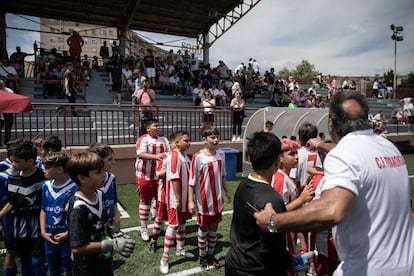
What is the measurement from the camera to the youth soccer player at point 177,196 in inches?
161

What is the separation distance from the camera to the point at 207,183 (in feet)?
13.7

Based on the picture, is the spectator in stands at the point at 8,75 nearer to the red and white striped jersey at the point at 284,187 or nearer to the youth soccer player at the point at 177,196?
the youth soccer player at the point at 177,196

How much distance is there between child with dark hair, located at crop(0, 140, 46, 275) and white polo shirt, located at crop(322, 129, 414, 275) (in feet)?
9.62

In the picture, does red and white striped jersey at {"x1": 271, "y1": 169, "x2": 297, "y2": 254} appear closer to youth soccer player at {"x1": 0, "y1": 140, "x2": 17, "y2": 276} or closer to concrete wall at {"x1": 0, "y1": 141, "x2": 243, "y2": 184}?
youth soccer player at {"x1": 0, "y1": 140, "x2": 17, "y2": 276}

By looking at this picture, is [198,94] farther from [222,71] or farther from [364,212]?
[364,212]

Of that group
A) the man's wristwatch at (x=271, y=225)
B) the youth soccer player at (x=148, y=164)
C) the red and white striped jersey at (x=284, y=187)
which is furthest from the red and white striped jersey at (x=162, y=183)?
the man's wristwatch at (x=271, y=225)

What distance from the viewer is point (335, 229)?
1.76 meters

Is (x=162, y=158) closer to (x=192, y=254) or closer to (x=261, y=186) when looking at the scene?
(x=192, y=254)

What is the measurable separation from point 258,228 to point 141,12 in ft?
58.9

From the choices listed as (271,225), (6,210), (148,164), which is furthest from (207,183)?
(271,225)

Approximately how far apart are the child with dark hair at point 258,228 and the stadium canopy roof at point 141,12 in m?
15.3

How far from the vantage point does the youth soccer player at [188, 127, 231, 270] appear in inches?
161

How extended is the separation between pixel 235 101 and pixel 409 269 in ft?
33.1

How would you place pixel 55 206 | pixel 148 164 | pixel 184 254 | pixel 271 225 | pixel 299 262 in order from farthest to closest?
1. pixel 148 164
2. pixel 184 254
3. pixel 55 206
4. pixel 299 262
5. pixel 271 225
